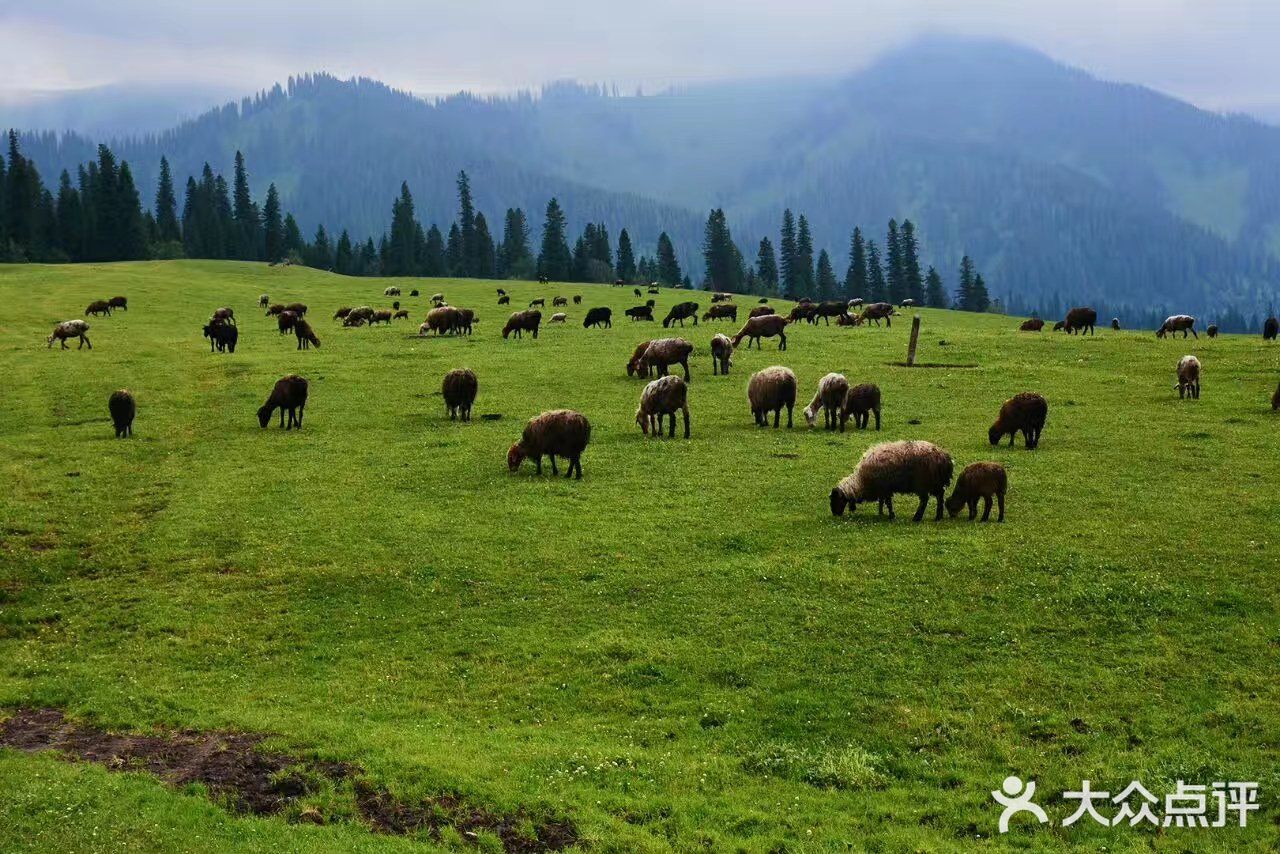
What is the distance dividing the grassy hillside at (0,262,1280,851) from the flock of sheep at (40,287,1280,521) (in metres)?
0.82

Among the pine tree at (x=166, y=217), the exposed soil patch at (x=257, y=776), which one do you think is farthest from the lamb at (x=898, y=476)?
the pine tree at (x=166, y=217)

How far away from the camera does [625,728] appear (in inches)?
588

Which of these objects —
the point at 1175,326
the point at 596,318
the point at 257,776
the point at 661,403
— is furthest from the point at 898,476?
the point at 1175,326

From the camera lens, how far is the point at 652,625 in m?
18.2

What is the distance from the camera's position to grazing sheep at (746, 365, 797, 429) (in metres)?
35.3

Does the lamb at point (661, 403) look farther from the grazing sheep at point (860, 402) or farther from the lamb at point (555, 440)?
the grazing sheep at point (860, 402)

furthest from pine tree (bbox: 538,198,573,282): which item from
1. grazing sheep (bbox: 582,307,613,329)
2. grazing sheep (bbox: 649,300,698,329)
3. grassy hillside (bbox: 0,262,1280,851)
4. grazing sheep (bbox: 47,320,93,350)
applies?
grassy hillside (bbox: 0,262,1280,851)

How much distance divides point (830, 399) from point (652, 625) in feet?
60.8

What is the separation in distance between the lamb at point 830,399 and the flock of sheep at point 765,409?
0.12ft

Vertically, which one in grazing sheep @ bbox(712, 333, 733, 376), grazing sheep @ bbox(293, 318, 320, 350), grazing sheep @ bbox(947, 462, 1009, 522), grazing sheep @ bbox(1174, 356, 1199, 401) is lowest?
grazing sheep @ bbox(947, 462, 1009, 522)

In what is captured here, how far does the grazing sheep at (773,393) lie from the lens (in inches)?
1391

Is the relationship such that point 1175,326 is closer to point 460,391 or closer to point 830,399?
point 830,399

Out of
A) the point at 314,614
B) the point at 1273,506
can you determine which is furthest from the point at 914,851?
the point at 1273,506

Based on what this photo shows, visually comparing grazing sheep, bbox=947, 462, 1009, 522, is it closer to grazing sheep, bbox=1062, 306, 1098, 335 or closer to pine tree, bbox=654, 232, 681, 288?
grazing sheep, bbox=1062, 306, 1098, 335
